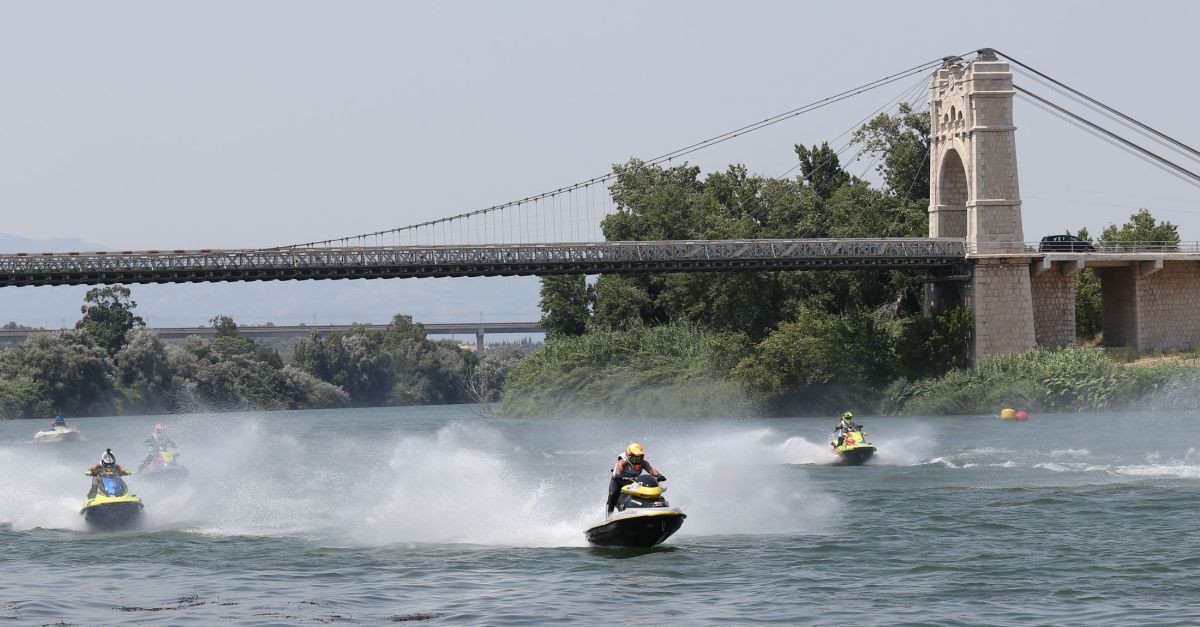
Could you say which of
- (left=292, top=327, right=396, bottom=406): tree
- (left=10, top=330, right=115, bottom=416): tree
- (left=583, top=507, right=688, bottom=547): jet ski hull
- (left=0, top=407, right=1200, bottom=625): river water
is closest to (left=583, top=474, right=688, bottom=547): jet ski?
(left=583, top=507, right=688, bottom=547): jet ski hull

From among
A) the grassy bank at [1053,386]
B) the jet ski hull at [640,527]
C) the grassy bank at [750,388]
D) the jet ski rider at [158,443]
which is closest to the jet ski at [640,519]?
the jet ski hull at [640,527]

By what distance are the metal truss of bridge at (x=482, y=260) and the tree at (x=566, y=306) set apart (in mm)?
21944

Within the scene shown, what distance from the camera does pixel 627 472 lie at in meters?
26.1

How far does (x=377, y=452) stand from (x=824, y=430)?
17245 mm

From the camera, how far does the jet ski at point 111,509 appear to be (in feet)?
102

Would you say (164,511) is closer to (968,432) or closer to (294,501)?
(294,501)

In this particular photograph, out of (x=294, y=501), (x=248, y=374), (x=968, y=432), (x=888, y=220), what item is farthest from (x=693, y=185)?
(x=294, y=501)

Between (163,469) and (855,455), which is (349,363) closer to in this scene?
(855,455)

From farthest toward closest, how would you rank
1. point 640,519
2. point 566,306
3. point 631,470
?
point 566,306
point 631,470
point 640,519

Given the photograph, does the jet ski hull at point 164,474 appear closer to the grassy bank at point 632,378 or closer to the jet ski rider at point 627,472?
the jet ski rider at point 627,472

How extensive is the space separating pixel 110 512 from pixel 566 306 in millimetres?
75432

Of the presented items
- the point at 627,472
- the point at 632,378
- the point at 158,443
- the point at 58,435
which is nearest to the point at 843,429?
the point at 158,443

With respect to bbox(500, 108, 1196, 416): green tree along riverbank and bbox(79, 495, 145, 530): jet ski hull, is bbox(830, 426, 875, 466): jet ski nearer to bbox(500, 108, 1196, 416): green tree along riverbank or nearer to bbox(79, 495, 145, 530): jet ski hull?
bbox(79, 495, 145, 530): jet ski hull

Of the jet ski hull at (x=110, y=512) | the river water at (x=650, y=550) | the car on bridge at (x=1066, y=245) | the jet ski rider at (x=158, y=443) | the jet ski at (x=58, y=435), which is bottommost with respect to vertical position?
the jet ski at (x=58, y=435)
